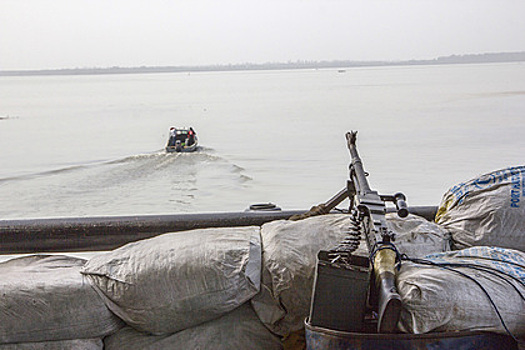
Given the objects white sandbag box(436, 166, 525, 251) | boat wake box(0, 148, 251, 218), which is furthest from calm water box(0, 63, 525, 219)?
white sandbag box(436, 166, 525, 251)

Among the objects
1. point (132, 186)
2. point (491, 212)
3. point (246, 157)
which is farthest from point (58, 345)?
point (246, 157)

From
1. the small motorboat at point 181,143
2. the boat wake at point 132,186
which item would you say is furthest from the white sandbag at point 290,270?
the small motorboat at point 181,143

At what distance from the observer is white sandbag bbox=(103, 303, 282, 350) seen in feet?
7.93

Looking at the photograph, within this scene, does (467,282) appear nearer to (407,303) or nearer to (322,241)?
(407,303)

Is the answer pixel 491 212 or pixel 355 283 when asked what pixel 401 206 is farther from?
pixel 491 212

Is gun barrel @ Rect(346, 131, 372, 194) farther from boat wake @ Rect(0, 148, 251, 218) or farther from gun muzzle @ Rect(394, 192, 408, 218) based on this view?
boat wake @ Rect(0, 148, 251, 218)

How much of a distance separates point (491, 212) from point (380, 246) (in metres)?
0.73

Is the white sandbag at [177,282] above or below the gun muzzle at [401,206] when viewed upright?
below

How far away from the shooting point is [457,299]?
1.86 meters

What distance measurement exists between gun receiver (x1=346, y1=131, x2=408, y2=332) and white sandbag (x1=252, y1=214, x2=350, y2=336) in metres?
0.25

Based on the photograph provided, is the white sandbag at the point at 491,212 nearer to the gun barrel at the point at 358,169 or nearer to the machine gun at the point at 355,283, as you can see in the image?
the gun barrel at the point at 358,169

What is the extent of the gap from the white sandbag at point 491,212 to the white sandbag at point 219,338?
2.58 feet

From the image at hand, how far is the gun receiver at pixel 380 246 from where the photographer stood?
1.73 metres

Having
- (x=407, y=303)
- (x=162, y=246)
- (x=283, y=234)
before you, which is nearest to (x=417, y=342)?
(x=407, y=303)
